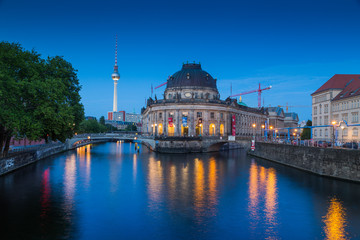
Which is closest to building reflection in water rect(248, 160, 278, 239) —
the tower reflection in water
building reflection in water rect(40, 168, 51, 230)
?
the tower reflection in water

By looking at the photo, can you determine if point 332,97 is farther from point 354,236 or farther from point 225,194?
point 354,236

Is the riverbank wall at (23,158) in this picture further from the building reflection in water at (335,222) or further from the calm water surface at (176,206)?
the building reflection in water at (335,222)

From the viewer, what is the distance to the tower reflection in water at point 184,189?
2664 centimetres

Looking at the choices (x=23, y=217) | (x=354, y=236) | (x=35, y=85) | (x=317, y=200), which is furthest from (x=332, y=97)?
(x=23, y=217)

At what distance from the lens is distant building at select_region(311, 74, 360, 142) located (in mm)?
60562

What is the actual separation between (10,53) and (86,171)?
68.4 feet

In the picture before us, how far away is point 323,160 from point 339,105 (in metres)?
32.0

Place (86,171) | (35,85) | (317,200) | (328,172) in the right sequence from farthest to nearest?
(86,171) < (328,172) < (35,85) < (317,200)

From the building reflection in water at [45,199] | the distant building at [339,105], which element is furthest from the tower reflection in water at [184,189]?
the distant building at [339,105]

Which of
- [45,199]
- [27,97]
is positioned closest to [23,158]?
[27,97]

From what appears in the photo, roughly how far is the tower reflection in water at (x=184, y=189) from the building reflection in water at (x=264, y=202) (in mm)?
3741

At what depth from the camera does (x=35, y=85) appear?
35.6m

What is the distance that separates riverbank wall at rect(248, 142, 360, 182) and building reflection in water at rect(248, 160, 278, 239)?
5789mm

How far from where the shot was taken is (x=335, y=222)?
2308 centimetres
